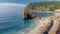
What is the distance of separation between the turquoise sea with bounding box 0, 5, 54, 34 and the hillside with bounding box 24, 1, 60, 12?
7 cm

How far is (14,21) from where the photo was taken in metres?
1.67

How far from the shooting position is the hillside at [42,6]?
1688 mm

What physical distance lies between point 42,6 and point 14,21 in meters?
0.41

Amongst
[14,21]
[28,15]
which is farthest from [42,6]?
[14,21]

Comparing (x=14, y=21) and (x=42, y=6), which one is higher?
(x=42, y=6)

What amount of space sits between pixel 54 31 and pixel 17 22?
496mm

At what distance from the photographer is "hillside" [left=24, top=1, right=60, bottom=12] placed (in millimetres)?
1688

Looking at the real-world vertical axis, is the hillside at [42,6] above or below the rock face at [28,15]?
above

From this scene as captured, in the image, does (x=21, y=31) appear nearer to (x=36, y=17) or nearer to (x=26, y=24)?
(x=26, y=24)

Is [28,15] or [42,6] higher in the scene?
[42,6]

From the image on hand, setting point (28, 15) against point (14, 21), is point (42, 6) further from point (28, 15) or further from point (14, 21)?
point (14, 21)

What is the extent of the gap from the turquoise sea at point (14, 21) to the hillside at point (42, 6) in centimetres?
7

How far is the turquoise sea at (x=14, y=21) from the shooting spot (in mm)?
1632

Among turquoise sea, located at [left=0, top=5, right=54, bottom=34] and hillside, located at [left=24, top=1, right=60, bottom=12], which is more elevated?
hillside, located at [left=24, top=1, right=60, bottom=12]
